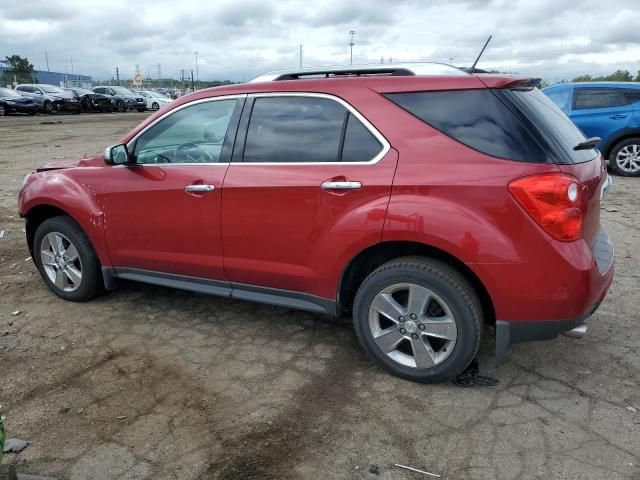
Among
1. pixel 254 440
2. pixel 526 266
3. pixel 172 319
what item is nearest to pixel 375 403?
pixel 254 440

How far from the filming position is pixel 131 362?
357cm

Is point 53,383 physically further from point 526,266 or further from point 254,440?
point 526,266

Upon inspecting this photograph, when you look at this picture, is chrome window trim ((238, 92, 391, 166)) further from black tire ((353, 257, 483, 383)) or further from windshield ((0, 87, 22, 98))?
windshield ((0, 87, 22, 98))

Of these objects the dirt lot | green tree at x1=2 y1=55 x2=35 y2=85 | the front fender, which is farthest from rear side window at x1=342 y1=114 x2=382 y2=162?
green tree at x1=2 y1=55 x2=35 y2=85

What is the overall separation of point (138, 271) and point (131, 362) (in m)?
0.84

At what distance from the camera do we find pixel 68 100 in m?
31.8

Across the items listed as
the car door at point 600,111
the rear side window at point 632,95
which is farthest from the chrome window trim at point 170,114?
the rear side window at point 632,95

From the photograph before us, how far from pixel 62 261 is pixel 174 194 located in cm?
141

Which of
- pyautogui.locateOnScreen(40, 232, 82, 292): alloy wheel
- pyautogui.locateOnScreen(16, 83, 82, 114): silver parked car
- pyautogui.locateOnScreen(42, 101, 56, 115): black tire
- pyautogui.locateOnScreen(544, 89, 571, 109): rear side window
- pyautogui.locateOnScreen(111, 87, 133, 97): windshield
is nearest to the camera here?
pyautogui.locateOnScreen(40, 232, 82, 292): alloy wheel

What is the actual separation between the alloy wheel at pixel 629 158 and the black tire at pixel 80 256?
9.26 meters

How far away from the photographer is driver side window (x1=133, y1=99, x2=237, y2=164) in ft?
12.3

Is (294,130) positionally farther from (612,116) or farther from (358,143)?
(612,116)

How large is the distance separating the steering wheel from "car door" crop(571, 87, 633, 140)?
8.24 m

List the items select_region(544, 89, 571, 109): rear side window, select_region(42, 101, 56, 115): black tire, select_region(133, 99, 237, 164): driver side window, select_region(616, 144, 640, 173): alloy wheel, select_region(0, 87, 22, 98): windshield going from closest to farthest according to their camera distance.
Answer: select_region(133, 99, 237, 164): driver side window → select_region(616, 144, 640, 173): alloy wheel → select_region(544, 89, 571, 109): rear side window → select_region(0, 87, 22, 98): windshield → select_region(42, 101, 56, 115): black tire
